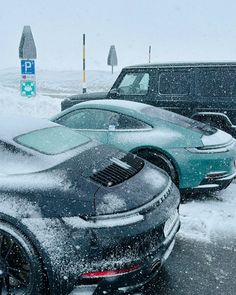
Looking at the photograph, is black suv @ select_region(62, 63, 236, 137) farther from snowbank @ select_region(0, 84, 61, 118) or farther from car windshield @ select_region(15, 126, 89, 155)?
snowbank @ select_region(0, 84, 61, 118)

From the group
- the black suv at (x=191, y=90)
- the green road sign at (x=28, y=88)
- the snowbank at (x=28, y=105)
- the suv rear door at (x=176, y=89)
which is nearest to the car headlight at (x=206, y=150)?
the black suv at (x=191, y=90)

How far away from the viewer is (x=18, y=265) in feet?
10.9

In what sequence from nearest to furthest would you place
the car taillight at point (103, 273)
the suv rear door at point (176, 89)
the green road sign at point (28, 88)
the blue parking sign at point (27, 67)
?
the car taillight at point (103, 273) < the suv rear door at point (176, 89) < the blue parking sign at point (27, 67) < the green road sign at point (28, 88)

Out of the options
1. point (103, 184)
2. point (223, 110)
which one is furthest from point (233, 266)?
point (223, 110)

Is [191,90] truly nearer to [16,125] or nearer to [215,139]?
[215,139]

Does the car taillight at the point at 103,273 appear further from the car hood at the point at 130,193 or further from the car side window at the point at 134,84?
the car side window at the point at 134,84

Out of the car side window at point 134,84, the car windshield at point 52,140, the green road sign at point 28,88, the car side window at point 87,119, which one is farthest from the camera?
the green road sign at point 28,88

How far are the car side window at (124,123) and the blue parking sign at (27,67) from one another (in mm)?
9550

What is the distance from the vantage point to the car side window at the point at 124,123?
5.97m

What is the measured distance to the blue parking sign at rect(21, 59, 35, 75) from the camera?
14781mm

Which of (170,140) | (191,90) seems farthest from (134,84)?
(170,140)

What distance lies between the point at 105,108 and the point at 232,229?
99.5 inches

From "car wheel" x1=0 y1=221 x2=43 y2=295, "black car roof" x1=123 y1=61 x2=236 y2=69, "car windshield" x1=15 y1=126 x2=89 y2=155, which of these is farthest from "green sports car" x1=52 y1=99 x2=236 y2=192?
"car wheel" x1=0 y1=221 x2=43 y2=295

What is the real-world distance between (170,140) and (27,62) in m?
10.3
